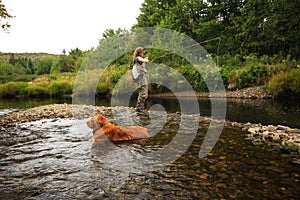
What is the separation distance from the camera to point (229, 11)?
36.4 m

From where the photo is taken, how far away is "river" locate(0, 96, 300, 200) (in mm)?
3014

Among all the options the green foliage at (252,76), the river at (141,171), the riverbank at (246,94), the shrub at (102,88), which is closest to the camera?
the river at (141,171)

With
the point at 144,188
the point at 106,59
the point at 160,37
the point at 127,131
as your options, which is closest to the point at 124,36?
the point at 106,59

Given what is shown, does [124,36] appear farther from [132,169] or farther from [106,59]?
[132,169]

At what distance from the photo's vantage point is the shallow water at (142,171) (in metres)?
3.02

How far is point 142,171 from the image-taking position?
376 centimetres

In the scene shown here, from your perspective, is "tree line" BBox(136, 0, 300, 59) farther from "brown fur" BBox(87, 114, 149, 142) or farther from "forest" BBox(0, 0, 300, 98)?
"brown fur" BBox(87, 114, 149, 142)

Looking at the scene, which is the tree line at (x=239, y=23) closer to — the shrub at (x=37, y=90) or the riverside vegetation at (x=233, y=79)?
the riverside vegetation at (x=233, y=79)

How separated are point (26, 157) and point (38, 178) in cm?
127

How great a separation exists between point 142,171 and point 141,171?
2 centimetres

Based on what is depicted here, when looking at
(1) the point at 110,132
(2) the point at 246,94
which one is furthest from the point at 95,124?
(2) the point at 246,94

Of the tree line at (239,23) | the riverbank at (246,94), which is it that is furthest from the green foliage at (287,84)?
the tree line at (239,23)

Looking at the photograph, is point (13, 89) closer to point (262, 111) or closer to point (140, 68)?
point (140, 68)

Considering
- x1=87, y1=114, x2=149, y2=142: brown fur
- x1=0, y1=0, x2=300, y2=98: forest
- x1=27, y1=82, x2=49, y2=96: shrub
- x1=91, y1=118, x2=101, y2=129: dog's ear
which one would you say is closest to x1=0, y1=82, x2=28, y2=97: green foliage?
x1=0, y1=0, x2=300, y2=98: forest
